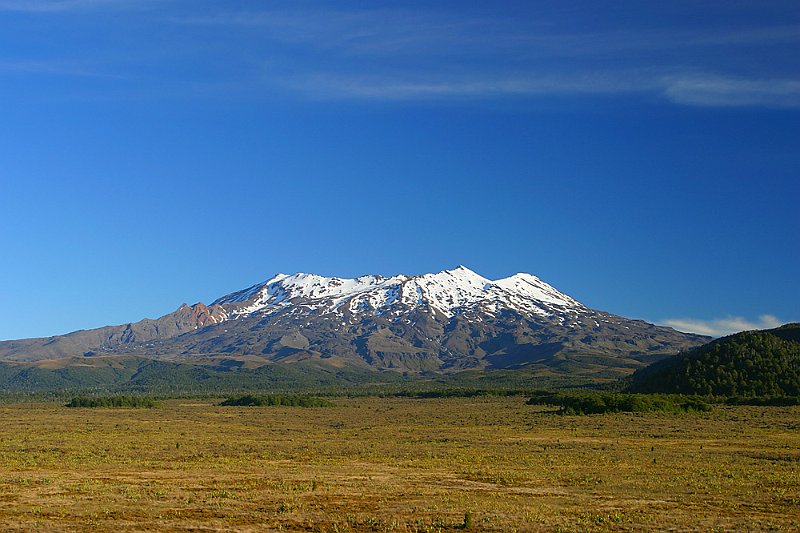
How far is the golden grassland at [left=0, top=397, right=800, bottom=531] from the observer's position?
29594 mm

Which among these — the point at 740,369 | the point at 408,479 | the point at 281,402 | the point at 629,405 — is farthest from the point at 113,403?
the point at 408,479

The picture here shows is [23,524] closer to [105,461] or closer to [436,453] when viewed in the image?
[105,461]

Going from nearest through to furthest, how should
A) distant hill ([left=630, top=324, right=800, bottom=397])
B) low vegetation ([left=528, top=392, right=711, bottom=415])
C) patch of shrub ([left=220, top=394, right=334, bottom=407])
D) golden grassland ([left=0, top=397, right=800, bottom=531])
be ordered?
golden grassland ([left=0, top=397, right=800, bottom=531]) → low vegetation ([left=528, top=392, right=711, bottom=415]) → distant hill ([left=630, top=324, right=800, bottom=397]) → patch of shrub ([left=220, top=394, right=334, bottom=407])

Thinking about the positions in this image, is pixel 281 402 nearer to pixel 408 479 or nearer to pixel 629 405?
pixel 629 405

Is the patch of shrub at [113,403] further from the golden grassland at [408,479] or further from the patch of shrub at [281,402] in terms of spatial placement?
the golden grassland at [408,479]

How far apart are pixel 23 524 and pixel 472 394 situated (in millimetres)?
140642

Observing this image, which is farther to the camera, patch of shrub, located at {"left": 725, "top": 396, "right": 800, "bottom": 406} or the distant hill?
the distant hill

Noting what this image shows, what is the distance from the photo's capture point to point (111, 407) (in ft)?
438

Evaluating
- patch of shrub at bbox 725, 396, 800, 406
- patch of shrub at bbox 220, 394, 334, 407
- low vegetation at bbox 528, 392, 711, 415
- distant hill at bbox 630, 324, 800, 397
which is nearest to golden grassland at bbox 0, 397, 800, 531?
low vegetation at bbox 528, 392, 711, 415

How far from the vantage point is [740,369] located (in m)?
126

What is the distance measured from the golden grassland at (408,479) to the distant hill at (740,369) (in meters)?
47.5

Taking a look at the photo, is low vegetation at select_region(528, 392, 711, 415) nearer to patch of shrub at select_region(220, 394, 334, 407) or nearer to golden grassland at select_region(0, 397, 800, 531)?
golden grassland at select_region(0, 397, 800, 531)

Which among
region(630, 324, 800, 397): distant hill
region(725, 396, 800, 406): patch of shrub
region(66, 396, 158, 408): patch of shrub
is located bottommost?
region(725, 396, 800, 406): patch of shrub

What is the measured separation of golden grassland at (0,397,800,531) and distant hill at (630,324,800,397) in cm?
4749
